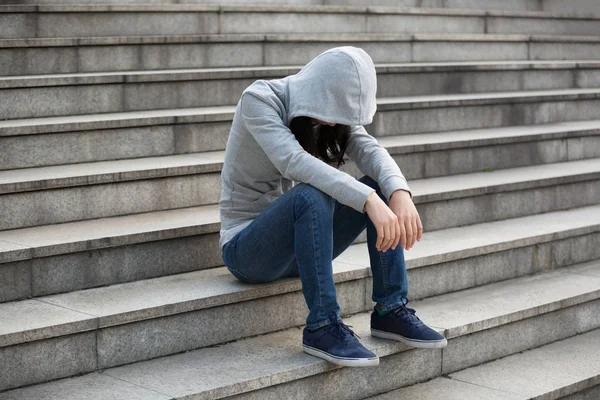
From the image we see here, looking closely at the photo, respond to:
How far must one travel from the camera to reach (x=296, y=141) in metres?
3.33

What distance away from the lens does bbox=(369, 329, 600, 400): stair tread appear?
362 cm

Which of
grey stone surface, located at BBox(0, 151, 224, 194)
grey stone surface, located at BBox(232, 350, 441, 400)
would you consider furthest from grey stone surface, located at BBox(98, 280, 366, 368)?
grey stone surface, located at BBox(0, 151, 224, 194)

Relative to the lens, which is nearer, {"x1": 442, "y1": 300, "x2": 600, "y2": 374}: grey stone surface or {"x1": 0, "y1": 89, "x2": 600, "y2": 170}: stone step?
{"x1": 442, "y1": 300, "x2": 600, "y2": 374}: grey stone surface

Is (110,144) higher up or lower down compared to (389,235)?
higher up

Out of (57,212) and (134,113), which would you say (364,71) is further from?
(134,113)

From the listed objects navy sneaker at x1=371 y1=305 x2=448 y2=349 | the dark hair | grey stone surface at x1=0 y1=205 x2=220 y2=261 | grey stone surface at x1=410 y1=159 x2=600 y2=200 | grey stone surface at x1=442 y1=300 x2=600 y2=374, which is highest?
the dark hair

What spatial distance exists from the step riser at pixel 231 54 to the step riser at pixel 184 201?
1.37 metres

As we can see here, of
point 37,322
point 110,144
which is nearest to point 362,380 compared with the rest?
point 37,322

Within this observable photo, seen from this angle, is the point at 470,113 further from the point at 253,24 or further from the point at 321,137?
the point at 321,137

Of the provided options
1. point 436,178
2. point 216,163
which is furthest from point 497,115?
point 216,163

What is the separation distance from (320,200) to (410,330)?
64 cm

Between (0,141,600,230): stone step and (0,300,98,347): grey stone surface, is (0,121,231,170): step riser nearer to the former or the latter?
(0,141,600,230): stone step

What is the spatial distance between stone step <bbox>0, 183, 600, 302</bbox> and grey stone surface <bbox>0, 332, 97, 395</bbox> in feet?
1.29

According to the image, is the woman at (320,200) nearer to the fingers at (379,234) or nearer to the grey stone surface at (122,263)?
the fingers at (379,234)
